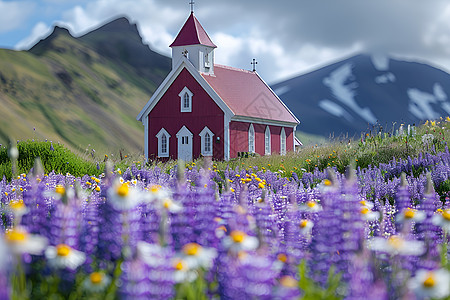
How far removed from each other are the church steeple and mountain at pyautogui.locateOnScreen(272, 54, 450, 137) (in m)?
47.2

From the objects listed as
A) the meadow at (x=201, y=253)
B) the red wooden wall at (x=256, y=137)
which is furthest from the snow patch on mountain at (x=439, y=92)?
the meadow at (x=201, y=253)

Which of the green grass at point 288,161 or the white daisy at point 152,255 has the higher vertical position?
the green grass at point 288,161

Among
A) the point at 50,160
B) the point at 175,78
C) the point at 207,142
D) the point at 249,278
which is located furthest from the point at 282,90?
the point at 249,278

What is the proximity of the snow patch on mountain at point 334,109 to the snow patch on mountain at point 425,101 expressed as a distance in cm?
893

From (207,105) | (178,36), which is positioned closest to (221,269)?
(207,105)

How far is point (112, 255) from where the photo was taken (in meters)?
3.28

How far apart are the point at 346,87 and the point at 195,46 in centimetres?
5291

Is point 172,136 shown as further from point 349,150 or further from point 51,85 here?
point 51,85

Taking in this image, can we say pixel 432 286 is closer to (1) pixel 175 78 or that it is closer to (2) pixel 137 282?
(2) pixel 137 282

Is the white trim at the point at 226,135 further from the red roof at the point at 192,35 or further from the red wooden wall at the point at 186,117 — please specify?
the red roof at the point at 192,35

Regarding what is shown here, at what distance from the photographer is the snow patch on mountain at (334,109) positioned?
3115 inches

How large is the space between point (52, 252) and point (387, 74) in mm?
82790

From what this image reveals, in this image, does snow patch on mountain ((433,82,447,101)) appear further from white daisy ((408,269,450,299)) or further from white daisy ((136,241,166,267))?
white daisy ((136,241,166,267))

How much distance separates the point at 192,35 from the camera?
31188 millimetres
